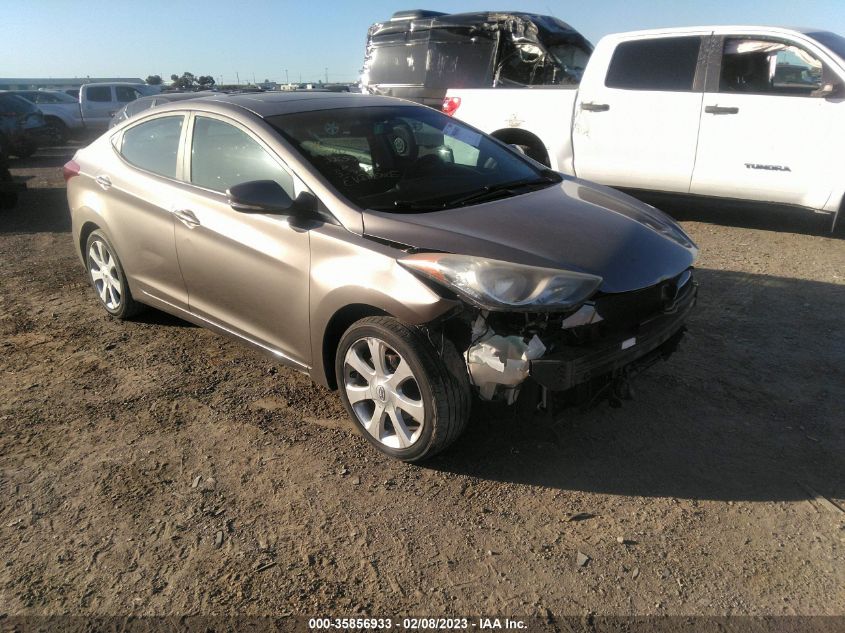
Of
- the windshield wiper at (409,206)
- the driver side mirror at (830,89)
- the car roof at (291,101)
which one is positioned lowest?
the windshield wiper at (409,206)

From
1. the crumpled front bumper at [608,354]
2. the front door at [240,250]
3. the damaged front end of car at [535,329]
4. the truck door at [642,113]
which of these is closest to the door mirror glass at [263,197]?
the front door at [240,250]

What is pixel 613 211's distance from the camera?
3486mm

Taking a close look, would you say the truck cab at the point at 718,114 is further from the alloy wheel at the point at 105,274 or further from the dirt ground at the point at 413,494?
the alloy wheel at the point at 105,274

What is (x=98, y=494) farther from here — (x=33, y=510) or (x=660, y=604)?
(x=660, y=604)

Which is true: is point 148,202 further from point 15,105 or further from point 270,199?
point 15,105

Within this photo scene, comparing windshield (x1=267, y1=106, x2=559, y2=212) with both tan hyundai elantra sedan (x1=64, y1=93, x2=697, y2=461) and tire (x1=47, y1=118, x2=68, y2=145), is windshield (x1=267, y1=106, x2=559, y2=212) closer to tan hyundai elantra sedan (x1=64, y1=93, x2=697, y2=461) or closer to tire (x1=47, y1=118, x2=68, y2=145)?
tan hyundai elantra sedan (x1=64, y1=93, x2=697, y2=461)

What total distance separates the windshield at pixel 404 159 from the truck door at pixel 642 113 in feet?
10.4

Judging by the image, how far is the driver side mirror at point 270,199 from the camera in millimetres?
3178

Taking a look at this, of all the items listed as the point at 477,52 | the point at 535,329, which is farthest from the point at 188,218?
the point at 477,52

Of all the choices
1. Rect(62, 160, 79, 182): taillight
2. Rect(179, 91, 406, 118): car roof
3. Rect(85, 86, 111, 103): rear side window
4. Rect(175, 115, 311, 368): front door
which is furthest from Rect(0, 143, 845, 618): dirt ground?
Rect(85, 86, 111, 103): rear side window

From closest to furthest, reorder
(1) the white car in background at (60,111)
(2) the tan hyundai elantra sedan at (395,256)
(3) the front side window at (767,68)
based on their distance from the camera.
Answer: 1. (2) the tan hyundai elantra sedan at (395,256)
2. (3) the front side window at (767,68)
3. (1) the white car in background at (60,111)

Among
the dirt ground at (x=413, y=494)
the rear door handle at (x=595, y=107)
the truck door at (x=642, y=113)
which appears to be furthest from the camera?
the rear door handle at (x=595, y=107)

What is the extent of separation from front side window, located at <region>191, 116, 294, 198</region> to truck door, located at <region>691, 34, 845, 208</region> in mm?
4765

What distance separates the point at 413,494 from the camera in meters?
2.93
